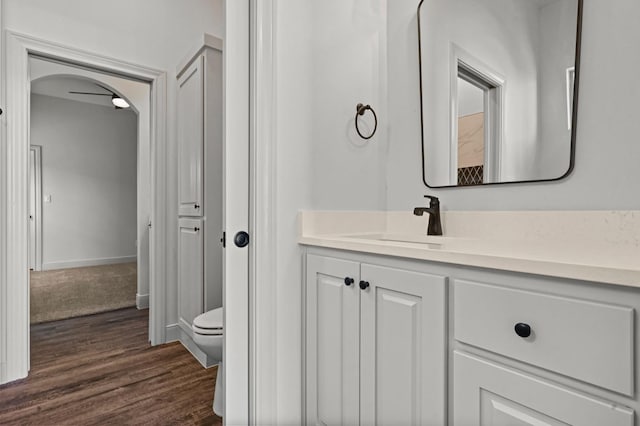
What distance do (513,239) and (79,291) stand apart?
452cm

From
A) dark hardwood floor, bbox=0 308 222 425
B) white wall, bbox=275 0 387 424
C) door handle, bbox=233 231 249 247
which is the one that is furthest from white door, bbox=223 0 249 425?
→ dark hardwood floor, bbox=0 308 222 425

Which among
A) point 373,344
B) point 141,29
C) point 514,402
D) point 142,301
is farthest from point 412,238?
point 142,301

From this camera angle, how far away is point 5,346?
6.31 ft

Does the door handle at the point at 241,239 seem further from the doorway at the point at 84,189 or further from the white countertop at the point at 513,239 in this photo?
the doorway at the point at 84,189

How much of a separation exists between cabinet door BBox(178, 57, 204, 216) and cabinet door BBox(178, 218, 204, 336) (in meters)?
0.12

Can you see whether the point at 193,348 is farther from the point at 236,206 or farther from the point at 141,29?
the point at 141,29

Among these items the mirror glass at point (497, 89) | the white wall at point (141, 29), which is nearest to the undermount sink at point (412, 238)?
the mirror glass at point (497, 89)

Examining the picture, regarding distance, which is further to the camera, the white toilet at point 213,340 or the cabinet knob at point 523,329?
the white toilet at point 213,340

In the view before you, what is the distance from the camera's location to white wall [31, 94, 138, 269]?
519 cm

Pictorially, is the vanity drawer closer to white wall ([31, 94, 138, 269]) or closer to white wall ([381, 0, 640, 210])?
white wall ([381, 0, 640, 210])

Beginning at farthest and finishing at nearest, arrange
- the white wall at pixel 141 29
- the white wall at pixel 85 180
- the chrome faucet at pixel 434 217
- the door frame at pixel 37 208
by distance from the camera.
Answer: the white wall at pixel 85 180, the door frame at pixel 37 208, the white wall at pixel 141 29, the chrome faucet at pixel 434 217

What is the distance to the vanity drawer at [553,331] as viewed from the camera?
1.99 ft

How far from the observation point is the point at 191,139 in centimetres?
236

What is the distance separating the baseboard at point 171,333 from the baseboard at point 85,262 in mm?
4118
